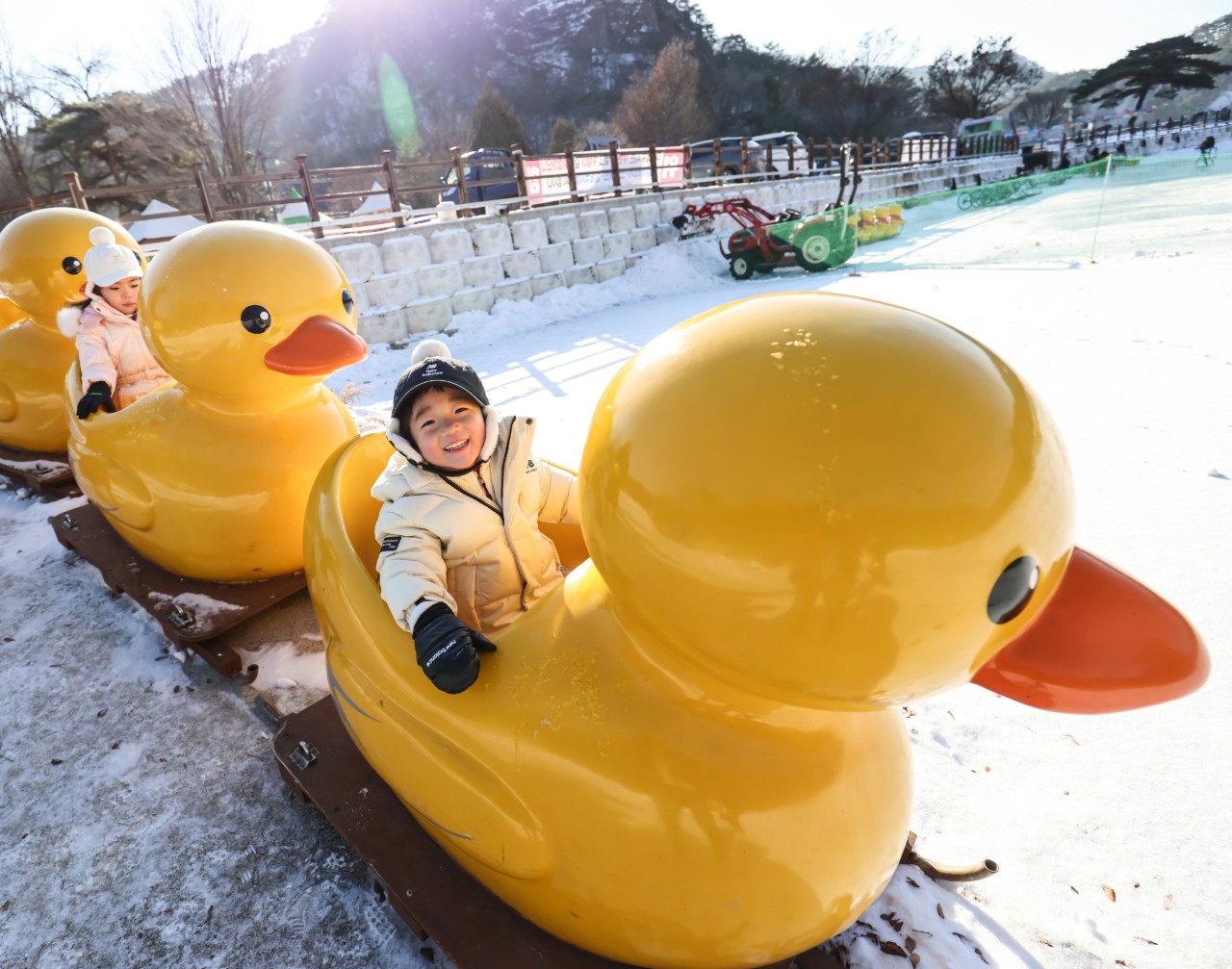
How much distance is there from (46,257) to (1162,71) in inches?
Result: 2415

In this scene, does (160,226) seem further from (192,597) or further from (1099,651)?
(1099,651)

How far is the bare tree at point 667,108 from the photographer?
112ft

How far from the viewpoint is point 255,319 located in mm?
2170

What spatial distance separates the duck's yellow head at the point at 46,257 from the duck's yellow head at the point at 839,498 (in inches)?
148

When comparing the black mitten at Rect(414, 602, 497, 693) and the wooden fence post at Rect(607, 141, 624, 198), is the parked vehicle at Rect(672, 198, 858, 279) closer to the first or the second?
the wooden fence post at Rect(607, 141, 624, 198)

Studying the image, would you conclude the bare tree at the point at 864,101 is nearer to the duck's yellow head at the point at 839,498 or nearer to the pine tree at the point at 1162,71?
the pine tree at the point at 1162,71

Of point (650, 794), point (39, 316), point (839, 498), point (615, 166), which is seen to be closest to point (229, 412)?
point (650, 794)

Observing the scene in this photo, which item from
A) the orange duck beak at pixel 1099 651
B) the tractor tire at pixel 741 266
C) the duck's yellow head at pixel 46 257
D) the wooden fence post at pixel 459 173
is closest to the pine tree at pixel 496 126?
the wooden fence post at pixel 459 173

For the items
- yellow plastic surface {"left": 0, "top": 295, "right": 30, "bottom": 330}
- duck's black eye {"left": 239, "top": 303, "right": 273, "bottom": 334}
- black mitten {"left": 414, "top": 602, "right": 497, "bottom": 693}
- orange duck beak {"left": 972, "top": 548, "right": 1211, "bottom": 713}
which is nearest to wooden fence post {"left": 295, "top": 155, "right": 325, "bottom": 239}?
yellow plastic surface {"left": 0, "top": 295, "right": 30, "bottom": 330}

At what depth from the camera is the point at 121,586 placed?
103 inches

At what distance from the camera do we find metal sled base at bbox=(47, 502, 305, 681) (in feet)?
7.77

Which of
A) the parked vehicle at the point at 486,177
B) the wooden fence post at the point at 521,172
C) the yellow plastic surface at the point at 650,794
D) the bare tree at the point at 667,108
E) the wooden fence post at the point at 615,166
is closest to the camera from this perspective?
the yellow plastic surface at the point at 650,794

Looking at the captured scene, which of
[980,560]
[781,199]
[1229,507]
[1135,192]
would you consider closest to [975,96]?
[1135,192]

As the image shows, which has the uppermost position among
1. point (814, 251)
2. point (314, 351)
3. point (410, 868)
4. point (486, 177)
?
point (486, 177)
